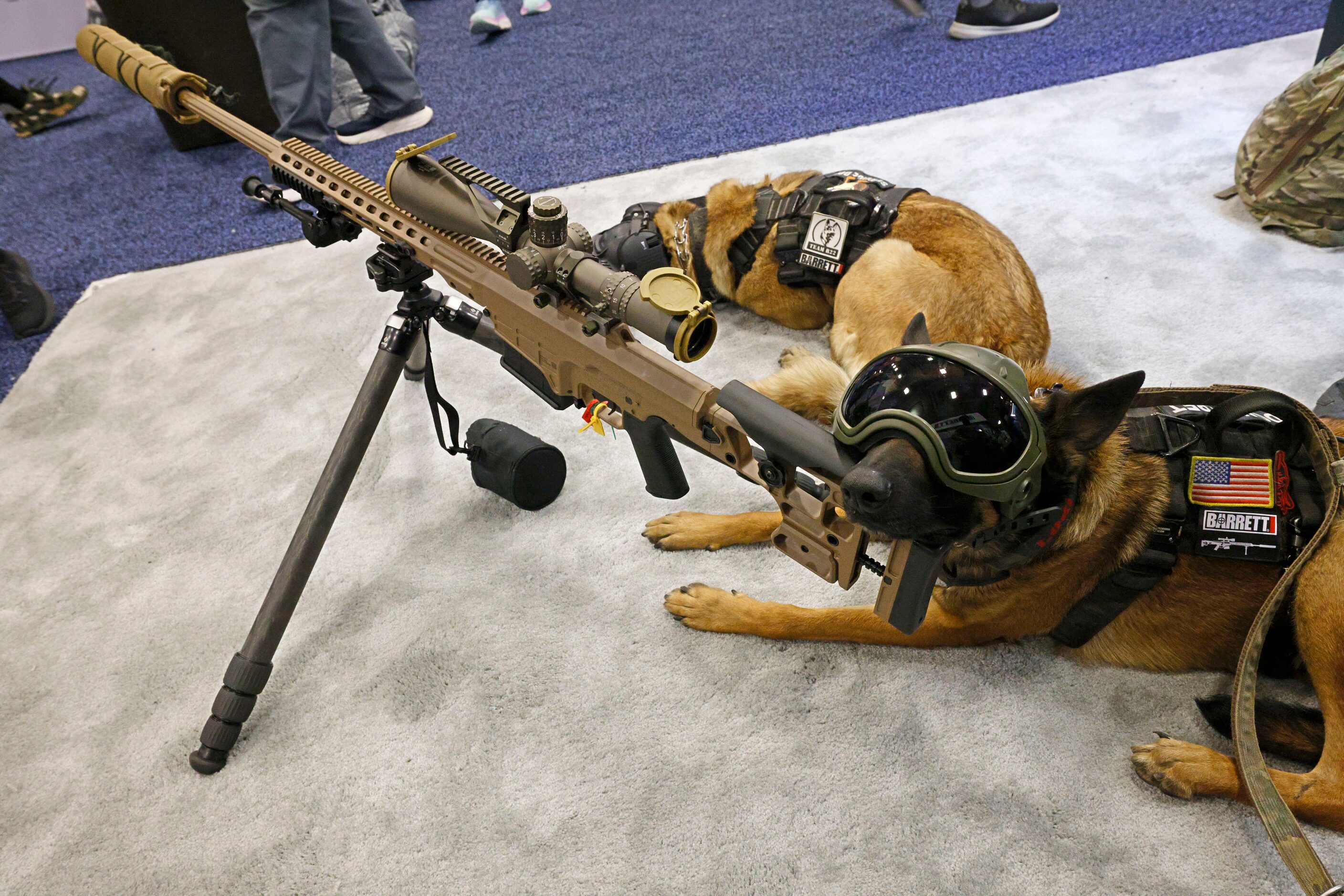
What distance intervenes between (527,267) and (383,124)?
143 inches

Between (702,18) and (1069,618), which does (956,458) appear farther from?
(702,18)

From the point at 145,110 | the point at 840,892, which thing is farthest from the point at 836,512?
the point at 145,110

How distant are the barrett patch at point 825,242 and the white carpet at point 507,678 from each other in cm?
32

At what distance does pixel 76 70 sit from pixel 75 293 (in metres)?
3.53

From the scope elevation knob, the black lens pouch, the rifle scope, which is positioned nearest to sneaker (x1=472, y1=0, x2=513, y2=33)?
the black lens pouch

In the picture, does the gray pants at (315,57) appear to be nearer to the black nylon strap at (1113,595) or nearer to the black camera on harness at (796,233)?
the black camera on harness at (796,233)

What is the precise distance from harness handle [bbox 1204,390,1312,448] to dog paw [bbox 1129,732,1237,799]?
23.4 inches

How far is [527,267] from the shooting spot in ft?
4.33

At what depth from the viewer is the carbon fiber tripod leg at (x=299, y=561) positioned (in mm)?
1698

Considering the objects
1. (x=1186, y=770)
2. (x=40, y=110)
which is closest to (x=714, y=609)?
(x=1186, y=770)

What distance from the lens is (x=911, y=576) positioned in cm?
125

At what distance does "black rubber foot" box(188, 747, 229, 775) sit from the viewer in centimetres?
169

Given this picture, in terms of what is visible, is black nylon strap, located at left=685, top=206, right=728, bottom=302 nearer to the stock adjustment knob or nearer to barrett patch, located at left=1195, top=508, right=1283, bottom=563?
the stock adjustment knob

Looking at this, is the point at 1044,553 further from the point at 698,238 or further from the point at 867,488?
the point at 698,238
